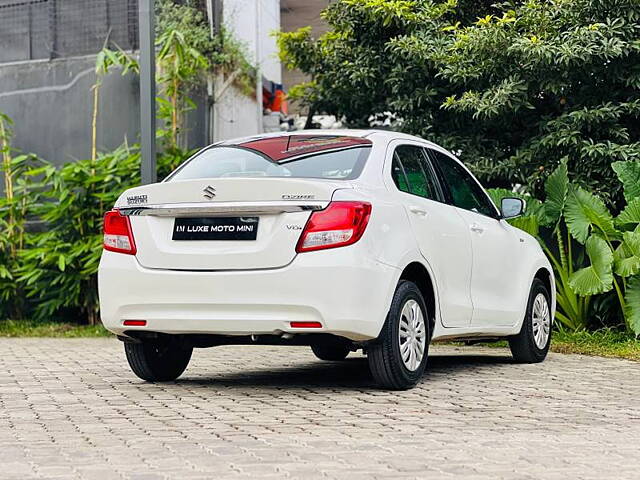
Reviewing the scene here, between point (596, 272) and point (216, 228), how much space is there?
212 inches

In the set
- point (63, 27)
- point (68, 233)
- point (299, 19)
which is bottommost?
point (68, 233)

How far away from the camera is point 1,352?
11180mm

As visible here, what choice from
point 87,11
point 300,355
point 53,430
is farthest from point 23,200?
point 53,430

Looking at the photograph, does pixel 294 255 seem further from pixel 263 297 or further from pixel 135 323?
pixel 135 323

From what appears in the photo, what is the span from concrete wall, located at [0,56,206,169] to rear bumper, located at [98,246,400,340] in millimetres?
7794

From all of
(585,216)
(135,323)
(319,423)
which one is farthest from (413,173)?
(585,216)

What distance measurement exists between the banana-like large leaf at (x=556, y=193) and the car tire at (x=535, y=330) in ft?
6.69

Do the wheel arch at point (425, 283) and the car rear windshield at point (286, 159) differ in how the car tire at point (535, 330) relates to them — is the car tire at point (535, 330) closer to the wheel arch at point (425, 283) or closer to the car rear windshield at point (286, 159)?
the wheel arch at point (425, 283)

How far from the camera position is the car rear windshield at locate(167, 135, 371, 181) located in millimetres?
7383

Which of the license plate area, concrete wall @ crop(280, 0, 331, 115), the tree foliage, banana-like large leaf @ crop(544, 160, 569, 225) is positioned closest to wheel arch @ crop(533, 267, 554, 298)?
banana-like large leaf @ crop(544, 160, 569, 225)

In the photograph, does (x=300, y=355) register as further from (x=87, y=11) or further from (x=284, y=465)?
(x=87, y=11)

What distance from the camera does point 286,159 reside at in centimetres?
755

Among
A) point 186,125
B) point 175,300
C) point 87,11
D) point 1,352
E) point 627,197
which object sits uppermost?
point 87,11

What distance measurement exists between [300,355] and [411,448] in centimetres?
534
